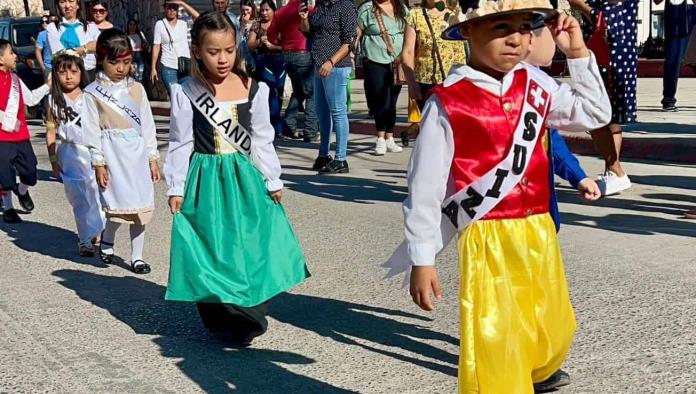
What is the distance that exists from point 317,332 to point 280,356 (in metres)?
0.42

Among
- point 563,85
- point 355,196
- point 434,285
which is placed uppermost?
point 563,85

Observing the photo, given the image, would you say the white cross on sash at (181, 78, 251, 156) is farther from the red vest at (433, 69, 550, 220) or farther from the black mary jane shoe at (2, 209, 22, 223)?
the black mary jane shoe at (2, 209, 22, 223)

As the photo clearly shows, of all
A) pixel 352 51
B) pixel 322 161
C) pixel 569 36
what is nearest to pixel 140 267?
pixel 569 36

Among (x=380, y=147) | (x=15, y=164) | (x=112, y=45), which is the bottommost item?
(x=380, y=147)

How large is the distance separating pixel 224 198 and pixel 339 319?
37.1 inches

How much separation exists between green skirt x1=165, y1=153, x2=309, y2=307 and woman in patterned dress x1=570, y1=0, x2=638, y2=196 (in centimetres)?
429

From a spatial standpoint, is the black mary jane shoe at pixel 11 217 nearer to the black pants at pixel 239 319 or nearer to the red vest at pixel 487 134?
the black pants at pixel 239 319

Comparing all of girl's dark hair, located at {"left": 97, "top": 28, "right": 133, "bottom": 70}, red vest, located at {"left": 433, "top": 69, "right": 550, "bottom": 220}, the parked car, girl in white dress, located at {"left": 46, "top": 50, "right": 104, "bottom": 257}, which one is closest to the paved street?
girl in white dress, located at {"left": 46, "top": 50, "right": 104, "bottom": 257}

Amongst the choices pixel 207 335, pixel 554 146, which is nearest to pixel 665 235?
pixel 554 146

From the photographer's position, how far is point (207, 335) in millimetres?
5801

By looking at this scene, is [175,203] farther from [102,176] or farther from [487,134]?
[487,134]

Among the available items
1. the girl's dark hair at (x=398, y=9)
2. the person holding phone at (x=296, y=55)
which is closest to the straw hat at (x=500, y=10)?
the girl's dark hair at (x=398, y=9)

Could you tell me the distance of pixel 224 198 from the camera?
18.3 ft

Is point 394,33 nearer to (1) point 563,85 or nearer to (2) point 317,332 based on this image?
(2) point 317,332
